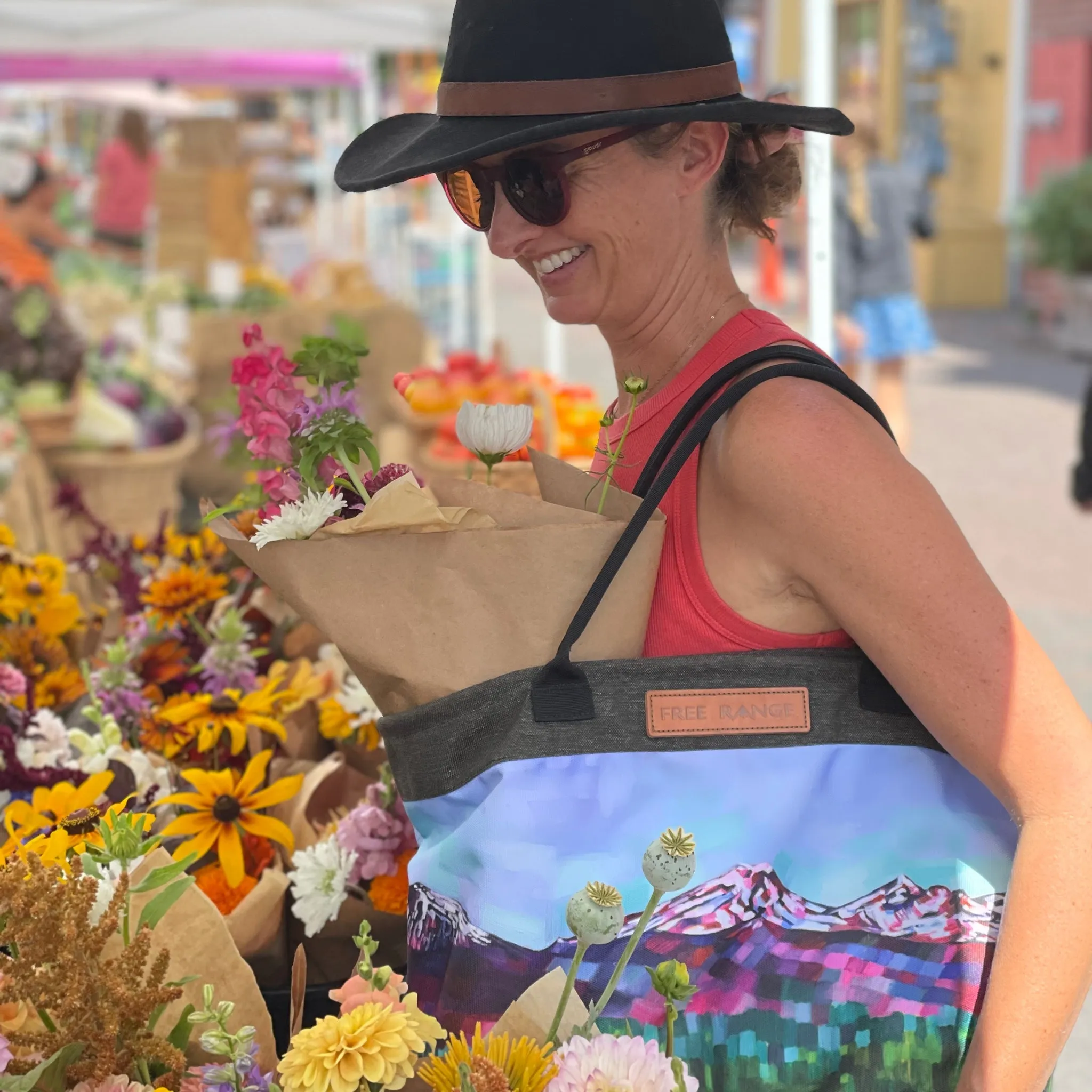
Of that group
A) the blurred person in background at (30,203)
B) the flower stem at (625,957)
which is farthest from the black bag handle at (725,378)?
the blurred person in background at (30,203)

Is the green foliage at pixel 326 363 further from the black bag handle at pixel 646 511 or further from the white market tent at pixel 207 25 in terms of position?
the white market tent at pixel 207 25

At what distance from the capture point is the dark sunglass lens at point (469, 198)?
1.33 m

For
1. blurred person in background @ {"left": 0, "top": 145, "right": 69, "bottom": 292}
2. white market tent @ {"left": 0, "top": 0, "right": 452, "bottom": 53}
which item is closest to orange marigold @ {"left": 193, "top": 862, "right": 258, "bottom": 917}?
white market tent @ {"left": 0, "top": 0, "right": 452, "bottom": 53}

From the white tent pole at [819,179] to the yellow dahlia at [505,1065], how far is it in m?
1.89

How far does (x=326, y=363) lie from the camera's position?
1338mm

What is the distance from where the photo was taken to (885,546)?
1.11m

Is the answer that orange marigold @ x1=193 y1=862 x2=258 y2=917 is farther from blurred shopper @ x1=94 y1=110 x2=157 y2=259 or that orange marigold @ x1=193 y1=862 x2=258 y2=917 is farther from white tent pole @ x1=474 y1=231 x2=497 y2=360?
blurred shopper @ x1=94 y1=110 x2=157 y2=259

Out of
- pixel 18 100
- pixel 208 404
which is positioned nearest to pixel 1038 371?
pixel 208 404

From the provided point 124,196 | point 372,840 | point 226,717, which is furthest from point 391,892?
point 124,196

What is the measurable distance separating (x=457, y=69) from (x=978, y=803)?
80cm

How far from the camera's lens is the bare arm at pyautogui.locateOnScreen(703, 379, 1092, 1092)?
1108mm

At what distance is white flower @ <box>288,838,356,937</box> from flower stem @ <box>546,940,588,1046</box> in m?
0.42

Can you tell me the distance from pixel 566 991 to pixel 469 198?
74 cm

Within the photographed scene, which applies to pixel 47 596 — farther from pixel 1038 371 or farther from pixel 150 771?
pixel 1038 371
